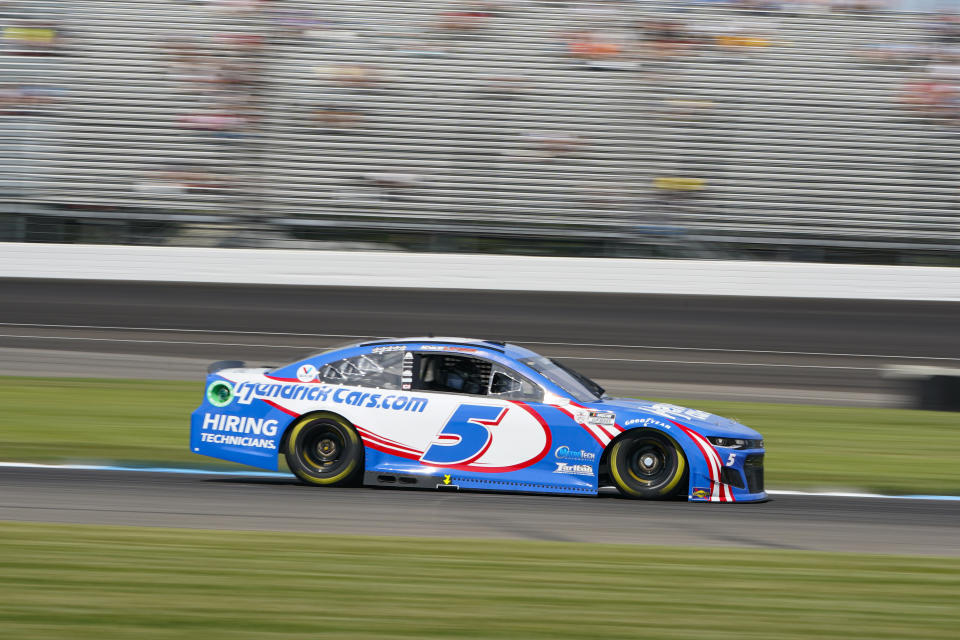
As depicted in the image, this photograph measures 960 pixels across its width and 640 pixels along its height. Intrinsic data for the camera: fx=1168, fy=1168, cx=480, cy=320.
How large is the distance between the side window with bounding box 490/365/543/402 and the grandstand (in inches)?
384

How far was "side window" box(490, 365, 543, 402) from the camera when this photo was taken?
8.16 meters

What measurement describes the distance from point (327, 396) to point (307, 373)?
277mm

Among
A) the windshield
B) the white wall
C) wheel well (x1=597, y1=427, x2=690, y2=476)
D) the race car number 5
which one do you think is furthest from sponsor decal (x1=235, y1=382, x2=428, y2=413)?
the white wall

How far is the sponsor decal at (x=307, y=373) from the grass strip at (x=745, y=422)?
1797mm

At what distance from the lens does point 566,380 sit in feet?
27.9

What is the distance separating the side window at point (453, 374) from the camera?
326 inches

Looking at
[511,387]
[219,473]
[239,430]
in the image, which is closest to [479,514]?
[511,387]

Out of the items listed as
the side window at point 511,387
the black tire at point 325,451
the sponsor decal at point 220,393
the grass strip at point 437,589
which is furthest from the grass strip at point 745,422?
the grass strip at point 437,589

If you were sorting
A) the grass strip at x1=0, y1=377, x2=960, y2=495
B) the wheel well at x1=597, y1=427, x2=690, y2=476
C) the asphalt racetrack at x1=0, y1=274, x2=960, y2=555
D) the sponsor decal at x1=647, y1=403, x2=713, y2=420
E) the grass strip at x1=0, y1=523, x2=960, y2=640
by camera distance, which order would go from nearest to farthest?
the grass strip at x1=0, y1=523, x2=960, y2=640 < the wheel well at x1=597, y1=427, x2=690, y2=476 < the sponsor decal at x1=647, y1=403, x2=713, y2=420 < the grass strip at x1=0, y1=377, x2=960, y2=495 < the asphalt racetrack at x1=0, y1=274, x2=960, y2=555

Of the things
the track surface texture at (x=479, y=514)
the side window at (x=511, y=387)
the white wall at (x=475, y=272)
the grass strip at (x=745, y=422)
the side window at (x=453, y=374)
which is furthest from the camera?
the white wall at (x=475, y=272)

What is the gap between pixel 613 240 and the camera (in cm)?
1789

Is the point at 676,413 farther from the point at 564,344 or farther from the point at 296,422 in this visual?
the point at 564,344

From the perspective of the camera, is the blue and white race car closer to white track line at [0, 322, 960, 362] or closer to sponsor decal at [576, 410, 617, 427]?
sponsor decal at [576, 410, 617, 427]

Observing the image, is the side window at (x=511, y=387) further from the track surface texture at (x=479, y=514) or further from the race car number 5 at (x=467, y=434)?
the track surface texture at (x=479, y=514)
